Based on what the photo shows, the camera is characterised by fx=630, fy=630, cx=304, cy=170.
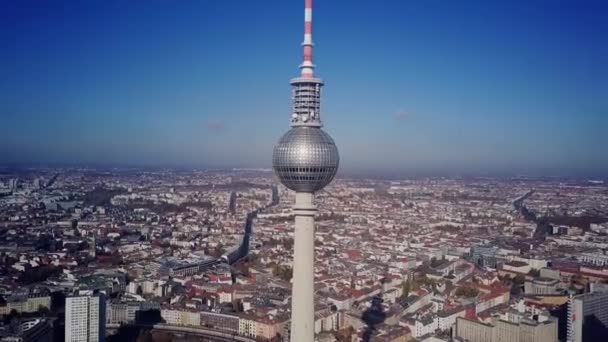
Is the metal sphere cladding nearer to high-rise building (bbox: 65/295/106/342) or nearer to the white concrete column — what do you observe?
the white concrete column

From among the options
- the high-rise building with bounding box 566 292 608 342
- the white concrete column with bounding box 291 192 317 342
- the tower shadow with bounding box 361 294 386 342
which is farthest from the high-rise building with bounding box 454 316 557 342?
the white concrete column with bounding box 291 192 317 342

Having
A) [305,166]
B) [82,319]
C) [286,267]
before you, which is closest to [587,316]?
[305,166]

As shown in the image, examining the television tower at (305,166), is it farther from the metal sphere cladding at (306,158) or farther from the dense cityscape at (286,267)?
the dense cityscape at (286,267)

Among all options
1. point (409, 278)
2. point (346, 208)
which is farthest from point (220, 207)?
point (409, 278)

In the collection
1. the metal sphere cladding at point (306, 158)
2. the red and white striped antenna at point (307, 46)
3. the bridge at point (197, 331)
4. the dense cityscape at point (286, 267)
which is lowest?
the bridge at point (197, 331)

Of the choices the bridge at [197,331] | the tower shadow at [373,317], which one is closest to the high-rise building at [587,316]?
the tower shadow at [373,317]

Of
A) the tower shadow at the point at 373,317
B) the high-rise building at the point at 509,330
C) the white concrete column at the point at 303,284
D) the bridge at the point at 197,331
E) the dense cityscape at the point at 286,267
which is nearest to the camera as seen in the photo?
the white concrete column at the point at 303,284

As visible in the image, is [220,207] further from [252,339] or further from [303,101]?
[303,101]
